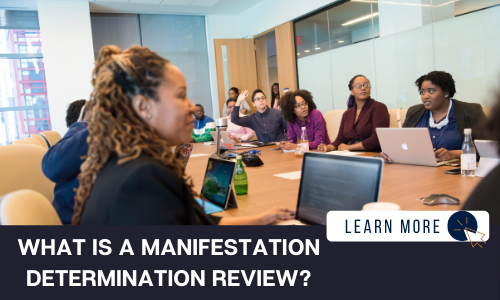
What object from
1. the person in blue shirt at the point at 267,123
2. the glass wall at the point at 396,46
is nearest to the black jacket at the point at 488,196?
the glass wall at the point at 396,46

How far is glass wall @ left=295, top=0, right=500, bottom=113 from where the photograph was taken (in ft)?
13.3

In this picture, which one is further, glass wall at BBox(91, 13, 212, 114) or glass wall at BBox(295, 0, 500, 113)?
glass wall at BBox(91, 13, 212, 114)

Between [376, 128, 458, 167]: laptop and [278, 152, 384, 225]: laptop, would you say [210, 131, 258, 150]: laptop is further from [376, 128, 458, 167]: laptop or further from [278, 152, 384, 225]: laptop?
[278, 152, 384, 225]: laptop

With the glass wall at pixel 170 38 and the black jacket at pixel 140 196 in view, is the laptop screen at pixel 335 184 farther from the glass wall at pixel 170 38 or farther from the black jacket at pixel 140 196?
the glass wall at pixel 170 38

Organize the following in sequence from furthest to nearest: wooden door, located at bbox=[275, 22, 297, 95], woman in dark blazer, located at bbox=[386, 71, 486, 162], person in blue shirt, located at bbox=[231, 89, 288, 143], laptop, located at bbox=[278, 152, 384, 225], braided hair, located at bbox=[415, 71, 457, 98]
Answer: wooden door, located at bbox=[275, 22, 297, 95], person in blue shirt, located at bbox=[231, 89, 288, 143], braided hair, located at bbox=[415, 71, 457, 98], woman in dark blazer, located at bbox=[386, 71, 486, 162], laptop, located at bbox=[278, 152, 384, 225]

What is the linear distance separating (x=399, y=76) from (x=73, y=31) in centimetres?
564

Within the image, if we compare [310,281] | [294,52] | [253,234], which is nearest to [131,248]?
[253,234]

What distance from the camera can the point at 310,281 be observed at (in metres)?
0.95

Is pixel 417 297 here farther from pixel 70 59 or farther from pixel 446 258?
pixel 70 59

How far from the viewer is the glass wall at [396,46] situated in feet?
13.3

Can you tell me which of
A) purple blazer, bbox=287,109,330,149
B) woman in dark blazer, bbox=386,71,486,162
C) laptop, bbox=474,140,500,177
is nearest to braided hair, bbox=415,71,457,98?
woman in dark blazer, bbox=386,71,486,162

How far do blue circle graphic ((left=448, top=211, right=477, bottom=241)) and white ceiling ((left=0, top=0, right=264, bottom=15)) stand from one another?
7120mm

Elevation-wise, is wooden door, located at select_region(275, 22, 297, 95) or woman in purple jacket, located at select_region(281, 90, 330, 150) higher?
wooden door, located at select_region(275, 22, 297, 95)

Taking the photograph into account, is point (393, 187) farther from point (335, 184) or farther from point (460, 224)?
point (460, 224)
